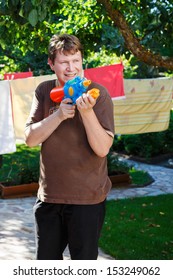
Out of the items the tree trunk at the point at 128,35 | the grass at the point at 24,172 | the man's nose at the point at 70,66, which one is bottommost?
the grass at the point at 24,172

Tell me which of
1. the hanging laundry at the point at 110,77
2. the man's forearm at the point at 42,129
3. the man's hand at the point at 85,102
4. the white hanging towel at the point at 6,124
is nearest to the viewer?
the man's hand at the point at 85,102

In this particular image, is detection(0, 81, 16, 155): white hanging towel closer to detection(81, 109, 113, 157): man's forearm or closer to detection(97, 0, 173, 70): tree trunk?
detection(97, 0, 173, 70): tree trunk

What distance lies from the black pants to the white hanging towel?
416cm

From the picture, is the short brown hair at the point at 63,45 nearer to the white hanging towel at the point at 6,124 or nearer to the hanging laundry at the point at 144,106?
the white hanging towel at the point at 6,124

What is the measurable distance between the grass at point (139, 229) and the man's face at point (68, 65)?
314 cm

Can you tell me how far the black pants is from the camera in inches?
107

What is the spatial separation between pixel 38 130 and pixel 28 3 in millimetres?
1262

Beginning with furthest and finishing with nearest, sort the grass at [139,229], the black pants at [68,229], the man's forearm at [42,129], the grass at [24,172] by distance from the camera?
the grass at [24,172] < the grass at [139,229] < the black pants at [68,229] < the man's forearm at [42,129]

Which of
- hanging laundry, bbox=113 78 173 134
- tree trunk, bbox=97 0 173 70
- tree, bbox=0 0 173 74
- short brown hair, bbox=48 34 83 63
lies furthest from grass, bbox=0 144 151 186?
short brown hair, bbox=48 34 83 63

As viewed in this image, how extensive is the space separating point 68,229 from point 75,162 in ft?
1.23

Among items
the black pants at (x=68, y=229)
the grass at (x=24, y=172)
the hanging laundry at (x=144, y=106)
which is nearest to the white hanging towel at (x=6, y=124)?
the grass at (x=24, y=172)

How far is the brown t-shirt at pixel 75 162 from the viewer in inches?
106

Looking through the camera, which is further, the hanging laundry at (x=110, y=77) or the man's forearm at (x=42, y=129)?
the hanging laundry at (x=110, y=77)

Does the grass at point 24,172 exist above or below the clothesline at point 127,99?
below
